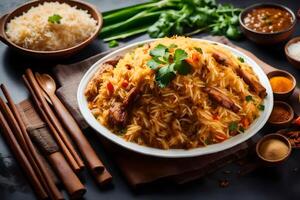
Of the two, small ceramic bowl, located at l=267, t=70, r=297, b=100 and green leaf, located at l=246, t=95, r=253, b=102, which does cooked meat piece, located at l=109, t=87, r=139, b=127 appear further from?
small ceramic bowl, located at l=267, t=70, r=297, b=100

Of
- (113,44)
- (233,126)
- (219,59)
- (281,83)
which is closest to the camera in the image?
(233,126)

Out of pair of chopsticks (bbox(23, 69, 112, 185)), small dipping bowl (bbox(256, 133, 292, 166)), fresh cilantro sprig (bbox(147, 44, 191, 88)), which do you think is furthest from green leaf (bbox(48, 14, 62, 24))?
small dipping bowl (bbox(256, 133, 292, 166))

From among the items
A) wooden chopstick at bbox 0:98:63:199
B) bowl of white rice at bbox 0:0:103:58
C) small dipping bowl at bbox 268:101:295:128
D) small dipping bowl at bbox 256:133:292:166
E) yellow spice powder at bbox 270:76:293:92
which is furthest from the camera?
bowl of white rice at bbox 0:0:103:58

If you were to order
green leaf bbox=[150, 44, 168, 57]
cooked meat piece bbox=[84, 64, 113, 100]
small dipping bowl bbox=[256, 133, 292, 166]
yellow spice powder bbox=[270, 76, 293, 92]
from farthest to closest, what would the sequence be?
yellow spice powder bbox=[270, 76, 293, 92], cooked meat piece bbox=[84, 64, 113, 100], green leaf bbox=[150, 44, 168, 57], small dipping bowl bbox=[256, 133, 292, 166]

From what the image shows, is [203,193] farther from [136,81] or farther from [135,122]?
[136,81]

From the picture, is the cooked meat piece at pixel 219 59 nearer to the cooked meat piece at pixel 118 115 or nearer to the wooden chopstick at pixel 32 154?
the cooked meat piece at pixel 118 115

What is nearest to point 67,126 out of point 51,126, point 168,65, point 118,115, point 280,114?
point 51,126

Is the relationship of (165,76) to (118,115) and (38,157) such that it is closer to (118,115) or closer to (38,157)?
(118,115)
